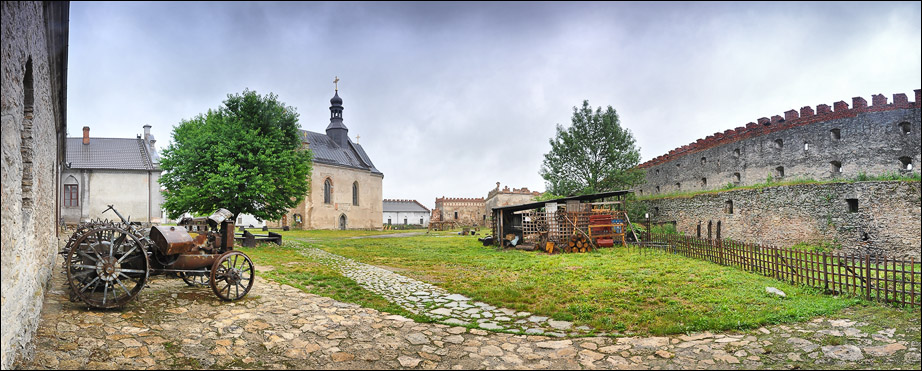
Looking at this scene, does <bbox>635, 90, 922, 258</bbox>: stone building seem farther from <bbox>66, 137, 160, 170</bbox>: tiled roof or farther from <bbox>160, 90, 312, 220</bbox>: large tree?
<bbox>66, 137, 160, 170</bbox>: tiled roof

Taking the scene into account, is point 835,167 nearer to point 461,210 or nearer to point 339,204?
point 339,204

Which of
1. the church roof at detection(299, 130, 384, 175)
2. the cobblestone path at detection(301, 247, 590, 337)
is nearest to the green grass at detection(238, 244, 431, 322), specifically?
the cobblestone path at detection(301, 247, 590, 337)

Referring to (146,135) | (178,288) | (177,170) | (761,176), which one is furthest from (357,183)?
(178,288)

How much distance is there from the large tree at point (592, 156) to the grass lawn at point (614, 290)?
17386 mm

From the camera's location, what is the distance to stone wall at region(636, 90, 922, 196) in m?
20.2

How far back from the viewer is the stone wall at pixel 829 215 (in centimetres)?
A: 1736

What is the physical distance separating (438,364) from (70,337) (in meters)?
4.27

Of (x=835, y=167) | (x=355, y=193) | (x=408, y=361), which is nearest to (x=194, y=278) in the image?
(x=408, y=361)

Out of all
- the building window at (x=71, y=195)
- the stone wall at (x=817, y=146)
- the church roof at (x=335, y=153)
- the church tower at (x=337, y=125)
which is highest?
the church tower at (x=337, y=125)

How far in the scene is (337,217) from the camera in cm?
4400

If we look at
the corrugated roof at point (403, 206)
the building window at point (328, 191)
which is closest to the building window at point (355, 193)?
the building window at point (328, 191)

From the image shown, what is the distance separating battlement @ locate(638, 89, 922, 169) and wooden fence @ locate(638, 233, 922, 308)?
8.17 metres

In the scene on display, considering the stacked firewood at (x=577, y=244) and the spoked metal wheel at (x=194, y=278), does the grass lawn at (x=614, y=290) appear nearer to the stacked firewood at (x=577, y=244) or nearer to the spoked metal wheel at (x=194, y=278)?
A: the spoked metal wheel at (x=194, y=278)

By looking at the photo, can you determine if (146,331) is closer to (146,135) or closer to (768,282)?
(768,282)
